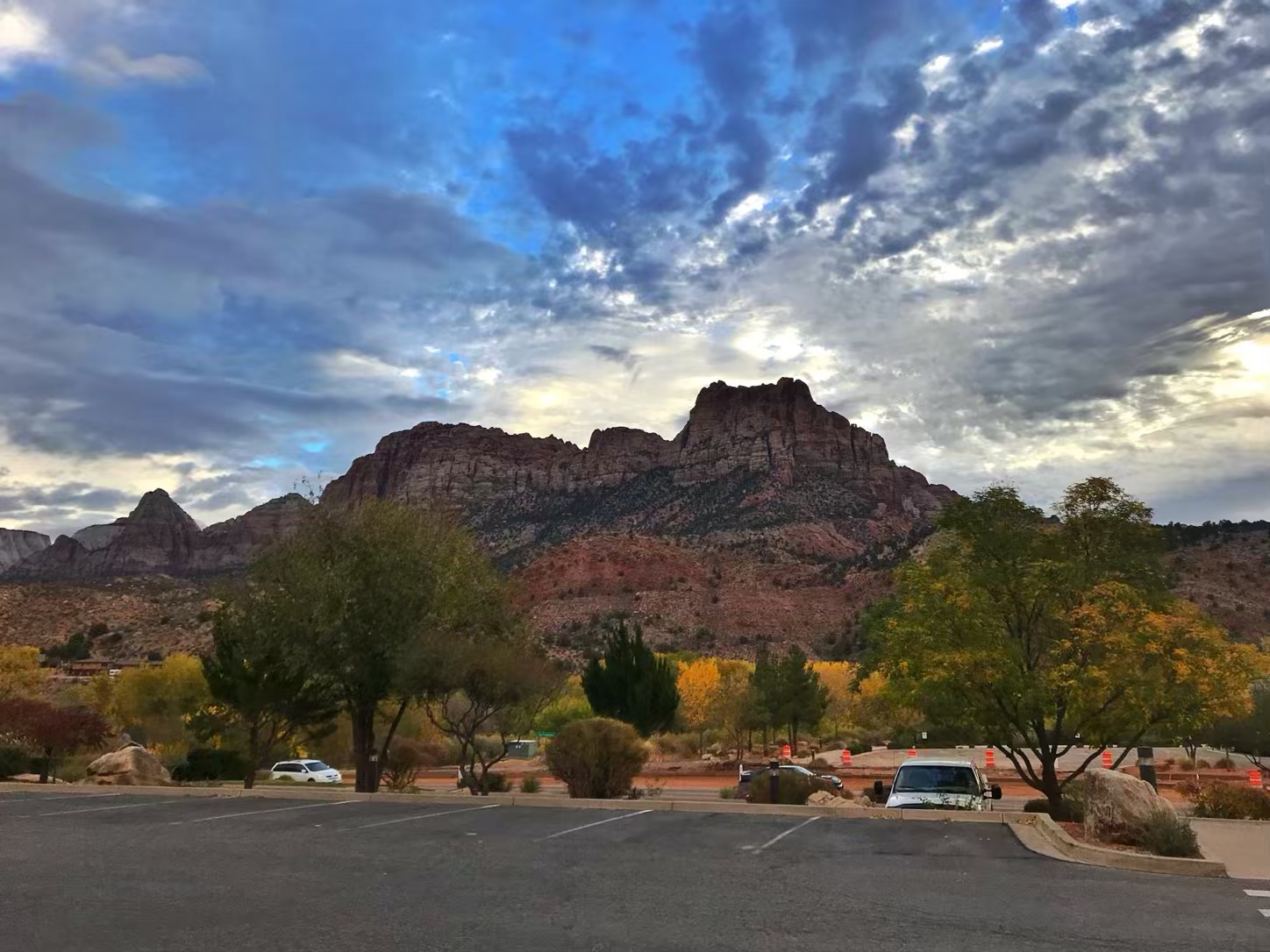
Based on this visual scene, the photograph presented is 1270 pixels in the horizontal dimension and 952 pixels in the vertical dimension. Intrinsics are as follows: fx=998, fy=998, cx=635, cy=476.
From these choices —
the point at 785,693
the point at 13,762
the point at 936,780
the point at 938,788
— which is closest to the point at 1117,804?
the point at 938,788

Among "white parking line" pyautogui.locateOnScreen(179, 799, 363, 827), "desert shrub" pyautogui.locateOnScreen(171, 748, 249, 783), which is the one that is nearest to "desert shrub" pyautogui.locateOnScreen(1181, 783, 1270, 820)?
"white parking line" pyautogui.locateOnScreen(179, 799, 363, 827)

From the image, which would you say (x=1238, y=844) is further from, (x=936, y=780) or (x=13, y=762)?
(x=13, y=762)

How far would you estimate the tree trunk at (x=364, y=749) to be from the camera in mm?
27047

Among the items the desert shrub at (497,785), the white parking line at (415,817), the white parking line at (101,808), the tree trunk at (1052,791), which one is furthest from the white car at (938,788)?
the desert shrub at (497,785)

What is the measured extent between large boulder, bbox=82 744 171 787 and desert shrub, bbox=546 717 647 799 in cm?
1212

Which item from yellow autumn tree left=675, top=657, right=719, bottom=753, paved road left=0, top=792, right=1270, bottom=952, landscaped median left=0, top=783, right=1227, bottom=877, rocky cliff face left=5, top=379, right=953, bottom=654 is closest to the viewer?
paved road left=0, top=792, right=1270, bottom=952

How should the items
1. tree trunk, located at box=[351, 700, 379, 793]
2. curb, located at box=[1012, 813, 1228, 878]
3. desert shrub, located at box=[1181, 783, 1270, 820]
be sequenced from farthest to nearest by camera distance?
1. tree trunk, located at box=[351, 700, 379, 793]
2. desert shrub, located at box=[1181, 783, 1270, 820]
3. curb, located at box=[1012, 813, 1228, 878]

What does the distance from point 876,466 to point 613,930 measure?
571 feet

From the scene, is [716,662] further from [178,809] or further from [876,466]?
[876,466]

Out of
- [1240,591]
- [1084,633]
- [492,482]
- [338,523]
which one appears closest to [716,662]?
[1240,591]

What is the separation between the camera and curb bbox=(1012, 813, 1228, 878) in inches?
477

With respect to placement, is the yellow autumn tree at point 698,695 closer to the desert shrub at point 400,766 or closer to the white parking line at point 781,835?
the desert shrub at point 400,766

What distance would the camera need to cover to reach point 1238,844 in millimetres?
15688

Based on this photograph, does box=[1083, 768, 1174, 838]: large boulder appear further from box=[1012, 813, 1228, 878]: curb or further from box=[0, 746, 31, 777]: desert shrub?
box=[0, 746, 31, 777]: desert shrub
